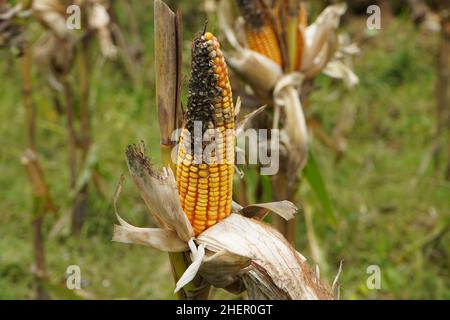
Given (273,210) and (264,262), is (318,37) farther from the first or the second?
(264,262)

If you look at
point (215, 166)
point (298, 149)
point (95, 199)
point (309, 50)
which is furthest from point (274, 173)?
point (95, 199)

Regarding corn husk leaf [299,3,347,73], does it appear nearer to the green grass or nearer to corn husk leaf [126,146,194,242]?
the green grass

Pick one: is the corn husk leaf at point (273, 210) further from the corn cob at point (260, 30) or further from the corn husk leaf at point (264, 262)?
the corn cob at point (260, 30)

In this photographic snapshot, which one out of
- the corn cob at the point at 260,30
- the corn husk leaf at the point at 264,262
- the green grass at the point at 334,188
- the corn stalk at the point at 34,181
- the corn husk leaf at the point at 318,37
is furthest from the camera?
the green grass at the point at 334,188

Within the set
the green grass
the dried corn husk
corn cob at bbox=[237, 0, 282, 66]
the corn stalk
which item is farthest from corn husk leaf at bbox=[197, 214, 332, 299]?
the corn stalk

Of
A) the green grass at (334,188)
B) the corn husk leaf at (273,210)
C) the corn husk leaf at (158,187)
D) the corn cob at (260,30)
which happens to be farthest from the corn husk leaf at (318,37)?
the corn husk leaf at (158,187)

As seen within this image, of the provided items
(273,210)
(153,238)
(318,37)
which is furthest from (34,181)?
(273,210)
